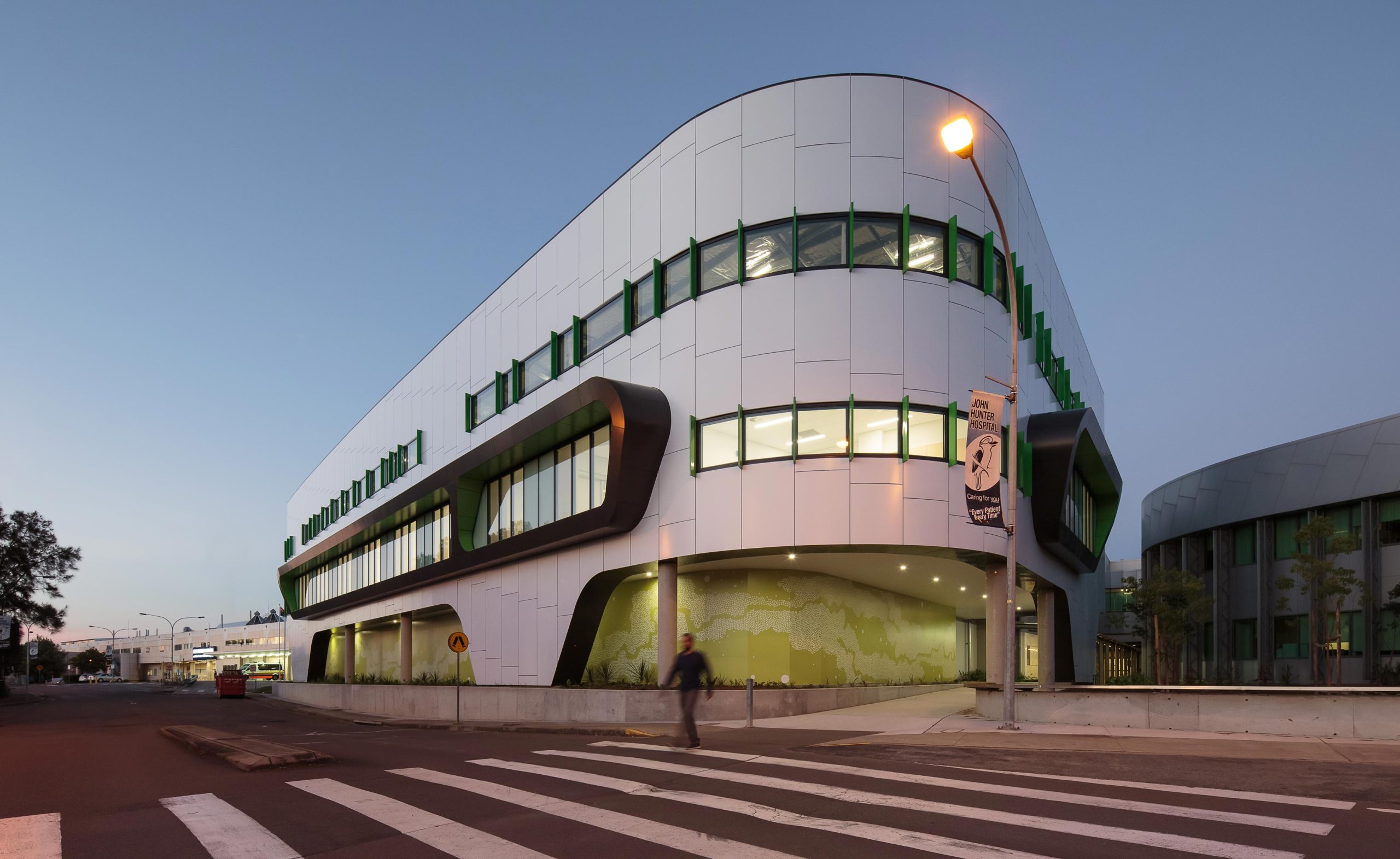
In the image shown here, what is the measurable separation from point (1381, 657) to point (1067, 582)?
15.7 m

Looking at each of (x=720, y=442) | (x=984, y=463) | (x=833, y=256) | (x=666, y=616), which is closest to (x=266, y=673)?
(x=666, y=616)

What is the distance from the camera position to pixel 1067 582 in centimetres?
3512

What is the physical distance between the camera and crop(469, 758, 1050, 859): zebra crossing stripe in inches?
288

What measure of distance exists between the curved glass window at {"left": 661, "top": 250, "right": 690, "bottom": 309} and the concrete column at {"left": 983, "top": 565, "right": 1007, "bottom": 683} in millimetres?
10920

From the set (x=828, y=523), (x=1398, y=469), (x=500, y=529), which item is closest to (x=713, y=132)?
(x=828, y=523)

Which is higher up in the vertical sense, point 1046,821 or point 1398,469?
point 1398,469

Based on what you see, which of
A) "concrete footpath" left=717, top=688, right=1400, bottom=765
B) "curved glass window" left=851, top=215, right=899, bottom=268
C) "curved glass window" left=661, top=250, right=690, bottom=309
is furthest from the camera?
"curved glass window" left=661, top=250, right=690, bottom=309

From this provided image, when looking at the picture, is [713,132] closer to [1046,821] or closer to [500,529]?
[500,529]

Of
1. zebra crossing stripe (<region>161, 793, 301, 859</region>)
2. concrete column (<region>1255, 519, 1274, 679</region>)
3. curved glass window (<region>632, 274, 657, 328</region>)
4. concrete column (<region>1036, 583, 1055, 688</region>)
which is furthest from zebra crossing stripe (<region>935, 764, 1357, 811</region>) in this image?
concrete column (<region>1255, 519, 1274, 679</region>)

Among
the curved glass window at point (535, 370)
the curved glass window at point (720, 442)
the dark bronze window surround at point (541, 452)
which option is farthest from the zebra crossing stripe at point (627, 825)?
the curved glass window at point (535, 370)

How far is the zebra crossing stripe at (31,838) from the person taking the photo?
26.6 ft

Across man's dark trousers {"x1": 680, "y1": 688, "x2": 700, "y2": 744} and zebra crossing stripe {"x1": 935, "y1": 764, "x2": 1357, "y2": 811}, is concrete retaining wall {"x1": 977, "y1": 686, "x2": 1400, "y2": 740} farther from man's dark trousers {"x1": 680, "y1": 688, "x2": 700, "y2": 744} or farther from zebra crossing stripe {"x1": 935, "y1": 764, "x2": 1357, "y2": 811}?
man's dark trousers {"x1": 680, "y1": 688, "x2": 700, "y2": 744}

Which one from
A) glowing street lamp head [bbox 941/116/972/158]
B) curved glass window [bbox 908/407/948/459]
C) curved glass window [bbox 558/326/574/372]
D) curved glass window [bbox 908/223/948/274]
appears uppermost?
curved glass window [bbox 908/223/948/274]

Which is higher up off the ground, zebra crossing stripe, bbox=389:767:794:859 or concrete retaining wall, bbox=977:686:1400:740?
zebra crossing stripe, bbox=389:767:794:859
